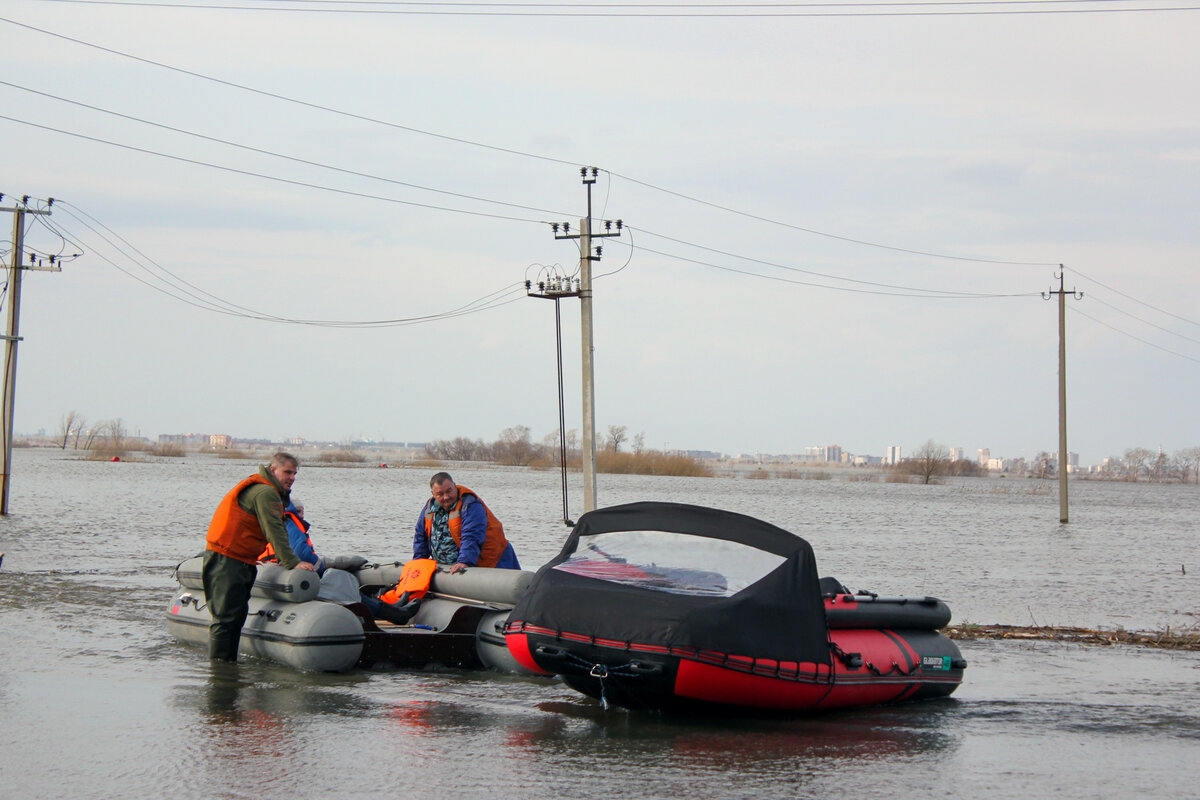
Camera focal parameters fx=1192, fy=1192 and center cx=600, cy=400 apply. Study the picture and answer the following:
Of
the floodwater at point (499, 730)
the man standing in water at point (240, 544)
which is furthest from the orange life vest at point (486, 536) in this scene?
the man standing in water at point (240, 544)

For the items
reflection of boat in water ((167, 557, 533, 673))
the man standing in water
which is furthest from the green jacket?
reflection of boat in water ((167, 557, 533, 673))

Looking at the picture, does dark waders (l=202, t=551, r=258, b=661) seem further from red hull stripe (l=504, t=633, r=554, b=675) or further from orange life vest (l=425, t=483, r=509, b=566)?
red hull stripe (l=504, t=633, r=554, b=675)

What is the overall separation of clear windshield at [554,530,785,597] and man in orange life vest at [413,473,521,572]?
8.43 ft

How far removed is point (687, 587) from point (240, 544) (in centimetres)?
434

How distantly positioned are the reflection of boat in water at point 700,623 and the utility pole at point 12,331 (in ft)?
87.9

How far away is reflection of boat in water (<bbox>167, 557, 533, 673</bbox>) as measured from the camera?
10625 mm

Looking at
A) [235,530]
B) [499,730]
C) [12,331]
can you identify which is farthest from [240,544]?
[12,331]

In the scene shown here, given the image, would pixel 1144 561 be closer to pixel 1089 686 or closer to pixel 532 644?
pixel 1089 686

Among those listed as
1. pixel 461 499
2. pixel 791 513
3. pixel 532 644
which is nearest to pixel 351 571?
pixel 461 499

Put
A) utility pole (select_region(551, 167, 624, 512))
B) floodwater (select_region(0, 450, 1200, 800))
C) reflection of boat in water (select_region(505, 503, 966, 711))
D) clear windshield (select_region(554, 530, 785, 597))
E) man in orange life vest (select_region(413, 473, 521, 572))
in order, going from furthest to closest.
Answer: utility pole (select_region(551, 167, 624, 512)), man in orange life vest (select_region(413, 473, 521, 572)), clear windshield (select_region(554, 530, 785, 597)), reflection of boat in water (select_region(505, 503, 966, 711)), floodwater (select_region(0, 450, 1200, 800))

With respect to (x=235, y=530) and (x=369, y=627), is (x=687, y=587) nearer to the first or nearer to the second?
(x=369, y=627)

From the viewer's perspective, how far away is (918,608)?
1030cm

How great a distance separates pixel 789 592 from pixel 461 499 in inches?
170

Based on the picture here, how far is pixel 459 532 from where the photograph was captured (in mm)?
12023
